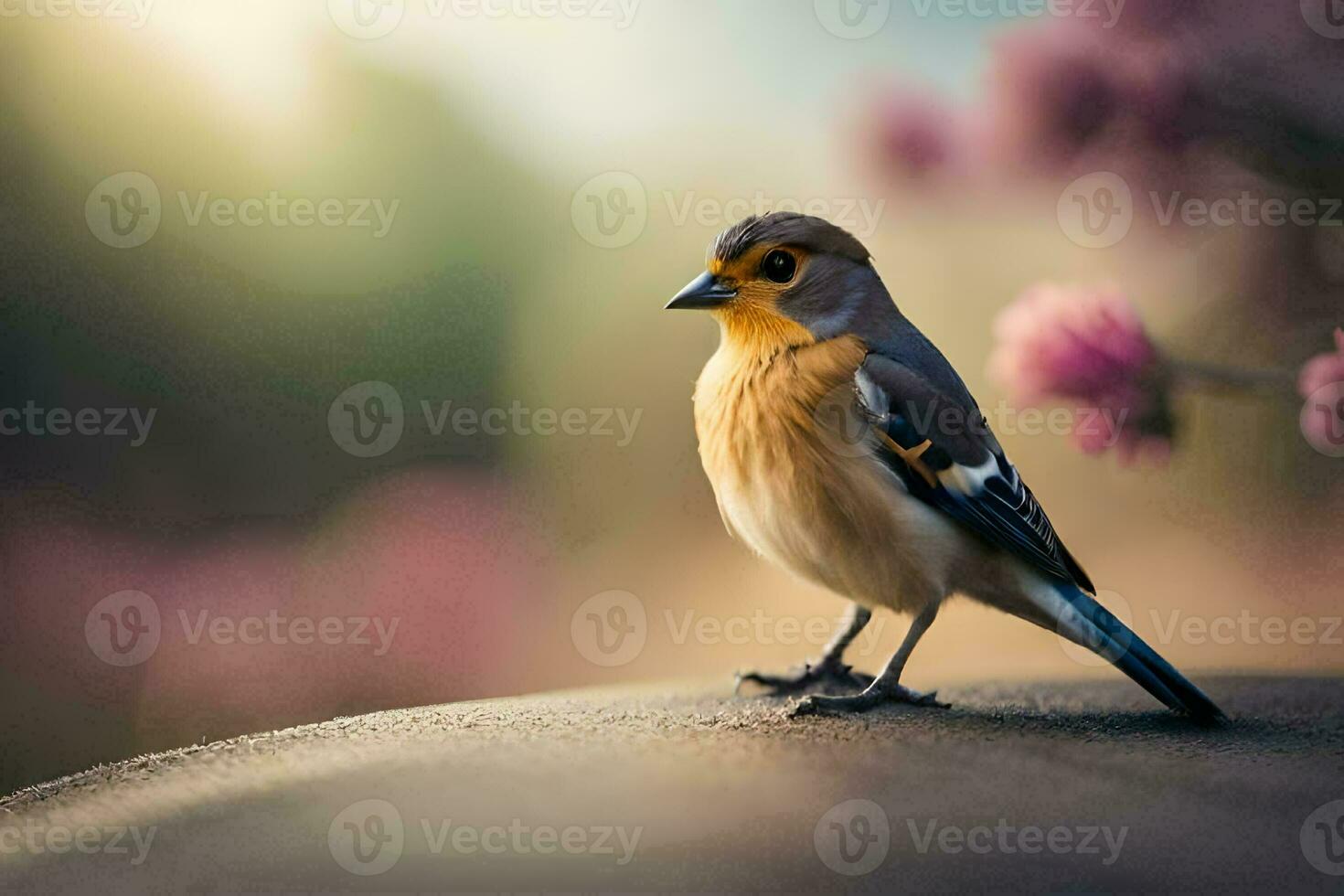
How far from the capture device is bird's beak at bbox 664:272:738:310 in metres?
1.85

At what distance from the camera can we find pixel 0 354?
9.55ft

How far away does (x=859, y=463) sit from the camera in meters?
1.77

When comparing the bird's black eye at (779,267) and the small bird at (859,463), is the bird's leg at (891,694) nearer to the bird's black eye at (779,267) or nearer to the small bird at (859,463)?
the small bird at (859,463)

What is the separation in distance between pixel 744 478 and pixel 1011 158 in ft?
2.81

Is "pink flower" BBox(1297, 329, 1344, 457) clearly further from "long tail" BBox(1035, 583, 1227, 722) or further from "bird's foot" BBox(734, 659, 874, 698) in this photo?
"bird's foot" BBox(734, 659, 874, 698)

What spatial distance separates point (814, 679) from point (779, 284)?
1.91 ft

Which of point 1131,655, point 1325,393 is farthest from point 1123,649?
point 1325,393

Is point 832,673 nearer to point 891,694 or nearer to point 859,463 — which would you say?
point 891,694

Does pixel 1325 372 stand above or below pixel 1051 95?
below

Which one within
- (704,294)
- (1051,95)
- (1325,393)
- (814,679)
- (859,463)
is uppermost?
(1051,95)

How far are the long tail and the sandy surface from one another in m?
0.10

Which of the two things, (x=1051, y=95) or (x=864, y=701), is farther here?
(x=1051, y=95)

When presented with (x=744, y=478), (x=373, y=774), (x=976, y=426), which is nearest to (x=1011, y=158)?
(x=976, y=426)

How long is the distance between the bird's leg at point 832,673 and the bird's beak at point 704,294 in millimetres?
495
